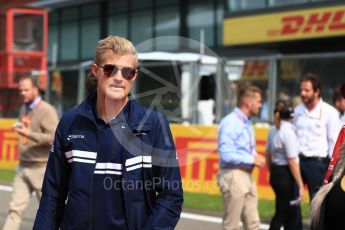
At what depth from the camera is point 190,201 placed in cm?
1226

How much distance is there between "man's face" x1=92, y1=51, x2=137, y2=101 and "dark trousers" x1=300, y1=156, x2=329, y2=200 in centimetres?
515

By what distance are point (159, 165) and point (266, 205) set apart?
28.0 ft

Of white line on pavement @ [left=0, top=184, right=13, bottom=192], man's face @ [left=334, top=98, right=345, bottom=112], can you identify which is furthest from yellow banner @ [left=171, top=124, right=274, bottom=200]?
white line on pavement @ [left=0, top=184, right=13, bottom=192]

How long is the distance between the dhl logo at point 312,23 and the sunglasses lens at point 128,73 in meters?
19.0

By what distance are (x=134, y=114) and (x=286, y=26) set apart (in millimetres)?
20939

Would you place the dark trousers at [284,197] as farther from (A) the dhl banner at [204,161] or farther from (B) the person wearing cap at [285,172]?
(A) the dhl banner at [204,161]

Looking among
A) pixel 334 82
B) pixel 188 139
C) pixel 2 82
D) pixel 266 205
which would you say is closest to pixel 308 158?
pixel 266 205

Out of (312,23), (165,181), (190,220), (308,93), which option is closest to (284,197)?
(308,93)

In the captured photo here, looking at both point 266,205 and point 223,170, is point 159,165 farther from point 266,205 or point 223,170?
point 266,205

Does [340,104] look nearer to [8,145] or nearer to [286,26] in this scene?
[8,145]

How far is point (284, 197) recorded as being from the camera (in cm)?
787

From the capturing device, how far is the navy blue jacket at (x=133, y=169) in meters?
3.39

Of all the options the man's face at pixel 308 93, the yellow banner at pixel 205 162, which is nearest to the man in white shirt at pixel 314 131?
the man's face at pixel 308 93

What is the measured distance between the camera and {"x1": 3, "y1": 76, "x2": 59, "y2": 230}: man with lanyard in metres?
7.44
